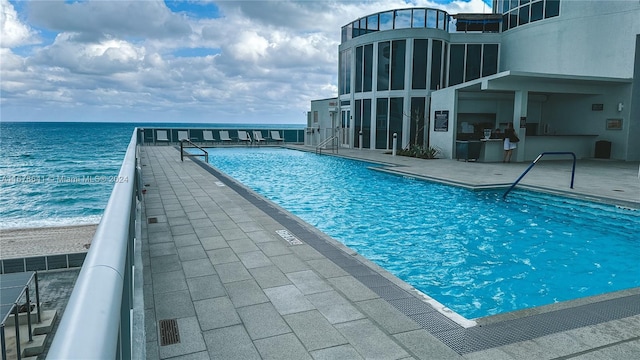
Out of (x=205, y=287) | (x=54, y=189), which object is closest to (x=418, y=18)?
(x=205, y=287)

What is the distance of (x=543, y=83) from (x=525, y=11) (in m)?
5.99

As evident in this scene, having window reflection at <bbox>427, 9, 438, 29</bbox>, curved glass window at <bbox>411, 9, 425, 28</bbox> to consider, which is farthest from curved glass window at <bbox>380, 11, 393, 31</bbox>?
window reflection at <bbox>427, 9, 438, 29</bbox>

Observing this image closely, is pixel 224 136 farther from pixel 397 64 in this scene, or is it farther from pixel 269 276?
pixel 269 276

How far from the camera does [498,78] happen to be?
42.7 ft

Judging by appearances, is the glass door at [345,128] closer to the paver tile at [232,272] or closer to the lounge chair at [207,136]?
the lounge chair at [207,136]

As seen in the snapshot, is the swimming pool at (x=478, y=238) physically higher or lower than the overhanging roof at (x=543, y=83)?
lower

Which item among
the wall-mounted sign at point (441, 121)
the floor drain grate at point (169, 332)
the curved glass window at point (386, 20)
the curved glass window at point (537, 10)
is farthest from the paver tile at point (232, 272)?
the curved glass window at point (537, 10)

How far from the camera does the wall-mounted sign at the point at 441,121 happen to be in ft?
50.3

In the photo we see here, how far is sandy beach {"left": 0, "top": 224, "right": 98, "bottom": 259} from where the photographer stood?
8.45 meters

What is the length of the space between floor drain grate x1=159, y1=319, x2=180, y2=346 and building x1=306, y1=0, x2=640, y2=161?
12.4m

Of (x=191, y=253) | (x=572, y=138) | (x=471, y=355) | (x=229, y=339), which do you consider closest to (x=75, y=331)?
(x=229, y=339)

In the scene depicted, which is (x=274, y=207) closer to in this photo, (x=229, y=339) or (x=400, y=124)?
(x=229, y=339)

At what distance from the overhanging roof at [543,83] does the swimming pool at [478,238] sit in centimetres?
499

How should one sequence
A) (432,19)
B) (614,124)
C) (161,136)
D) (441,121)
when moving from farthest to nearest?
(161,136) → (432,19) → (441,121) → (614,124)
